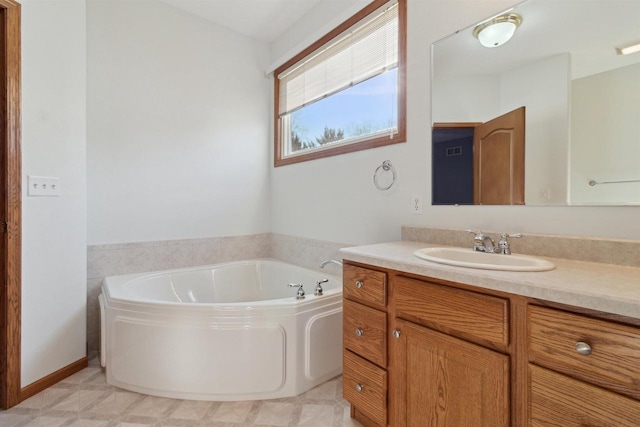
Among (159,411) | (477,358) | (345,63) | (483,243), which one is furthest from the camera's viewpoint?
(345,63)

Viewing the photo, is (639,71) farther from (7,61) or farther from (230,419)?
(7,61)

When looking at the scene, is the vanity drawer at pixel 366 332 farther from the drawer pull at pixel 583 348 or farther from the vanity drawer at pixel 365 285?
the drawer pull at pixel 583 348

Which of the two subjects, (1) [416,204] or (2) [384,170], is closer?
(1) [416,204]

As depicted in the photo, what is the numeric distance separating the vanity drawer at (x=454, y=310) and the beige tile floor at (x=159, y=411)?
768 millimetres

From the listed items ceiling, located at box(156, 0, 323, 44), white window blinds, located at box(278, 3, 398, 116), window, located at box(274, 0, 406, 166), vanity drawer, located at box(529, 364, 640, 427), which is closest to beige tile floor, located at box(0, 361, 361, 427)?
vanity drawer, located at box(529, 364, 640, 427)

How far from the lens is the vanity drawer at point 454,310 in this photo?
925 mm

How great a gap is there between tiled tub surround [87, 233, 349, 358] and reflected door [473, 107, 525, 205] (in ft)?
3.57

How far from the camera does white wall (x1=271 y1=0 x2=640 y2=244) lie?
1.25 metres

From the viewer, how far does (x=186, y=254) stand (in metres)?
2.61

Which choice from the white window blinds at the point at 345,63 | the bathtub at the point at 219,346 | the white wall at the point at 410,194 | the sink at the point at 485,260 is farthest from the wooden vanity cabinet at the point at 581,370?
the white window blinds at the point at 345,63

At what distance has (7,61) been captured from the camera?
1574 millimetres

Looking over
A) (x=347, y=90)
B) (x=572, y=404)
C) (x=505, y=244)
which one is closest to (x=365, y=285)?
(x=505, y=244)

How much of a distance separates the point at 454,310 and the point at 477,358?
157mm

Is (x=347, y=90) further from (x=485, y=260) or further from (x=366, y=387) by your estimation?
(x=366, y=387)
